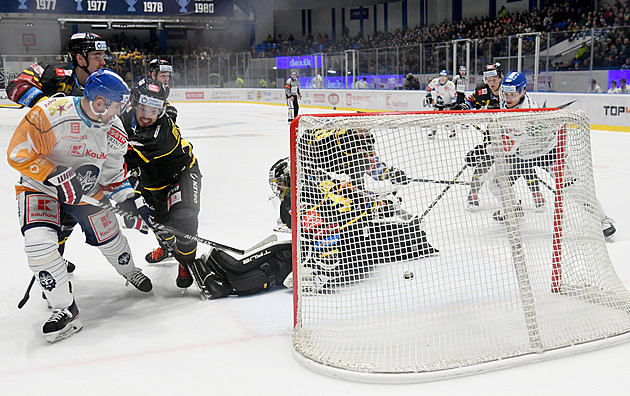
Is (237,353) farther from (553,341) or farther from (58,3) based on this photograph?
(58,3)

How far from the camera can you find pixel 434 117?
227 centimetres

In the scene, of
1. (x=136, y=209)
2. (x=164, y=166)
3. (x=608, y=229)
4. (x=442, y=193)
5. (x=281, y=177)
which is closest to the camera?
(x=442, y=193)

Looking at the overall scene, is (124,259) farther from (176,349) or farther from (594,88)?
(594,88)

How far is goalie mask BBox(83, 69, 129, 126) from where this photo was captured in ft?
7.80

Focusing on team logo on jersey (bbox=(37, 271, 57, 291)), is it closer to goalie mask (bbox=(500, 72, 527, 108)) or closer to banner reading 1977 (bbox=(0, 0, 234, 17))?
goalie mask (bbox=(500, 72, 527, 108))

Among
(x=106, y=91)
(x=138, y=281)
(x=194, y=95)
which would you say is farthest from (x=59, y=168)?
(x=194, y=95)

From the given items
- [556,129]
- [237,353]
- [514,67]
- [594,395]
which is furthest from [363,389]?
[514,67]

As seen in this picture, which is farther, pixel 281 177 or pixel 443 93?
pixel 443 93

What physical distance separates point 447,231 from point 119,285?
1697 mm

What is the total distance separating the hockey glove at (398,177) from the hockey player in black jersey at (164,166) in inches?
38.7

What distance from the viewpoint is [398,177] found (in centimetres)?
264

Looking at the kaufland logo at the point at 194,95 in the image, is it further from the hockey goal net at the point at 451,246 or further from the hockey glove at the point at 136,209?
the hockey goal net at the point at 451,246

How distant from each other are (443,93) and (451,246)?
26.7 ft

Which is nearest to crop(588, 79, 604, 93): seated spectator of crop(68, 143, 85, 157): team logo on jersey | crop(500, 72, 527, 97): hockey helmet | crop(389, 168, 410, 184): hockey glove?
Answer: crop(500, 72, 527, 97): hockey helmet
